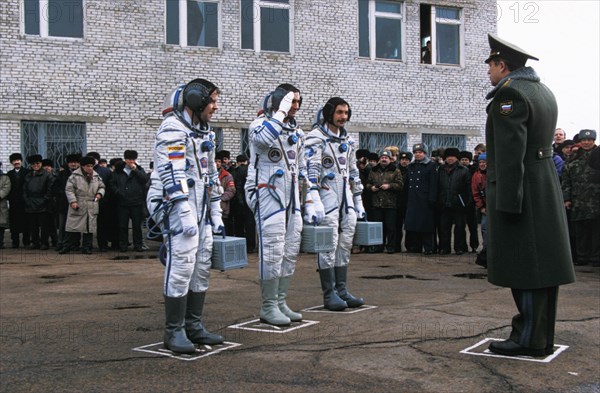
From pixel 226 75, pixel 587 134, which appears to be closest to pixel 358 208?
pixel 587 134

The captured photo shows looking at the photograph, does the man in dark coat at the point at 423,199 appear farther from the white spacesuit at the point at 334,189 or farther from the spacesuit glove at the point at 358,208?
the white spacesuit at the point at 334,189

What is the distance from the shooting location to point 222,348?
6.10 meters

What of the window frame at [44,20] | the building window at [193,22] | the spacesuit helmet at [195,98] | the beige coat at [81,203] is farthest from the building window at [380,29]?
the spacesuit helmet at [195,98]

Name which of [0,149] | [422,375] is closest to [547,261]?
[422,375]

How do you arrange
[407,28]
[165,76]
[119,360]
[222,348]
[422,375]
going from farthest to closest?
[407,28]
[165,76]
[222,348]
[119,360]
[422,375]

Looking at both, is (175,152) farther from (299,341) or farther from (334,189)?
(334,189)

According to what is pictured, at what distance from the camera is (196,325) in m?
6.27

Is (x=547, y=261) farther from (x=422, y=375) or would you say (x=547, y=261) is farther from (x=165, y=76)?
(x=165, y=76)

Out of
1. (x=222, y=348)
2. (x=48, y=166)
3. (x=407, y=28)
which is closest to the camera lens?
(x=222, y=348)

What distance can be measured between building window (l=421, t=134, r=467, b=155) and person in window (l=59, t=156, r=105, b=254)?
1108cm

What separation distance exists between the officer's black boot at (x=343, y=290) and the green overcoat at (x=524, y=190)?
2.53m

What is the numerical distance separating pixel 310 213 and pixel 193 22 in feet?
45.0

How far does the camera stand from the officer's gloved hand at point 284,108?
6953mm

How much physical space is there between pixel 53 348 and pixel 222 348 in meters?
1.36
